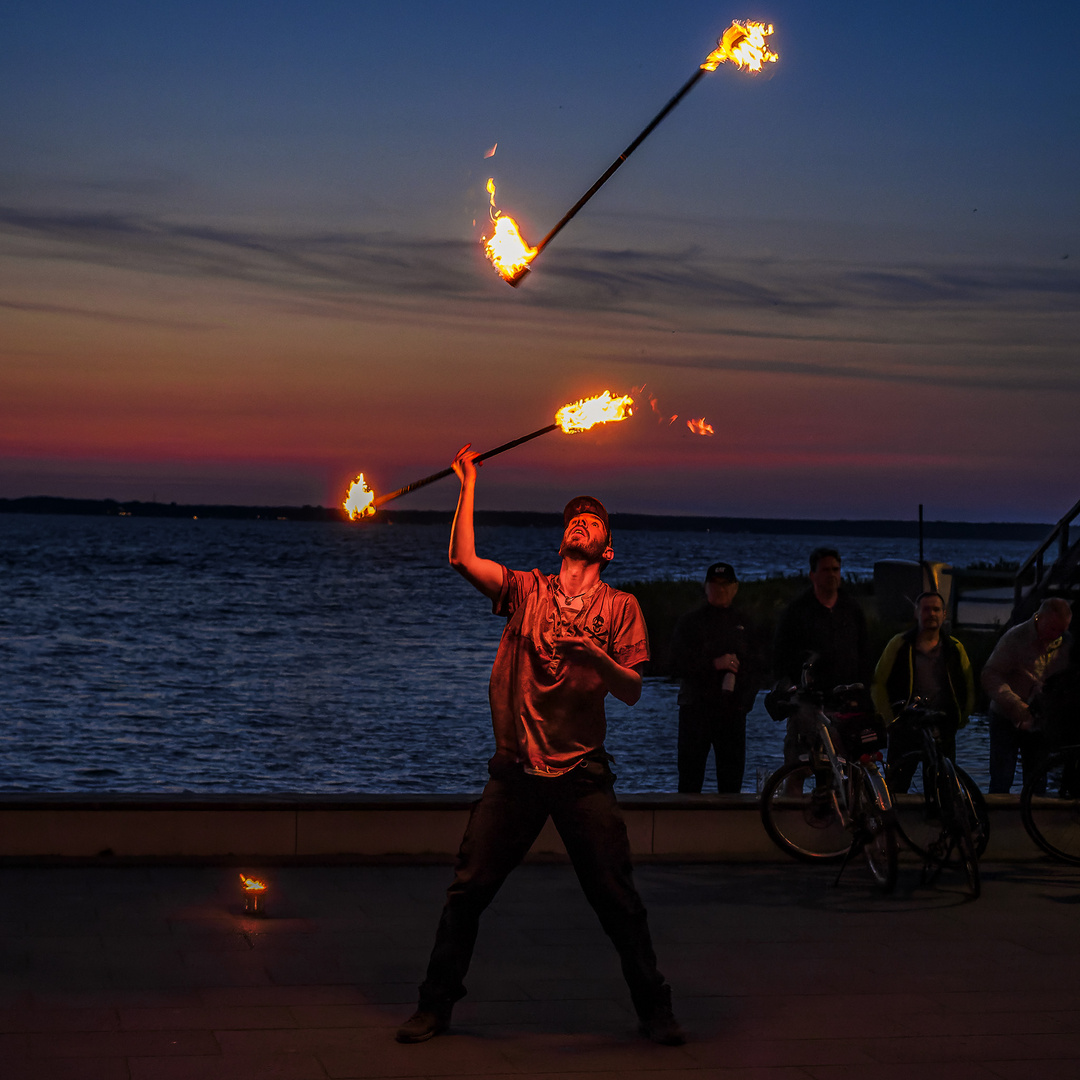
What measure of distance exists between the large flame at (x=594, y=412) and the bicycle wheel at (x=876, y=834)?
3263 millimetres

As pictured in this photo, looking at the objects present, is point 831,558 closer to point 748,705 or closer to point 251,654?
→ point 748,705

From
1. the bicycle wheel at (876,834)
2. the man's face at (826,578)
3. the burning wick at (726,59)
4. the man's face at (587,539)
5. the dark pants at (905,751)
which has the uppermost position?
the burning wick at (726,59)

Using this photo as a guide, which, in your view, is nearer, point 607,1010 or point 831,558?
point 607,1010

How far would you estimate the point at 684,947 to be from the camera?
649 cm

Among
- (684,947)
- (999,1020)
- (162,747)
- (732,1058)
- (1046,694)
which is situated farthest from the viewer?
(162,747)

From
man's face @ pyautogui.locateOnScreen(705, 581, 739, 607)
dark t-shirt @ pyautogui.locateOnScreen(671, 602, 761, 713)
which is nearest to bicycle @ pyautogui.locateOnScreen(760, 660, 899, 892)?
Result: dark t-shirt @ pyautogui.locateOnScreen(671, 602, 761, 713)

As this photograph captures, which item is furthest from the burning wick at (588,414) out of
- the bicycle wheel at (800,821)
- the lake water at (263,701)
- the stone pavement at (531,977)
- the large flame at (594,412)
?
the lake water at (263,701)

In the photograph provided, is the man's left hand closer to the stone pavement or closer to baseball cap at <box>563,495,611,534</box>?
baseball cap at <box>563,495,611,534</box>

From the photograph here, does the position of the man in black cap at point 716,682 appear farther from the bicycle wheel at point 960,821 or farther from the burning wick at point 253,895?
the burning wick at point 253,895

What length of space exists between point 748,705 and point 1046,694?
72.1 inches

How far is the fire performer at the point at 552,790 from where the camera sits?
5102 mm

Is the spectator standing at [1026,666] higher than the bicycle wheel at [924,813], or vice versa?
the spectator standing at [1026,666]

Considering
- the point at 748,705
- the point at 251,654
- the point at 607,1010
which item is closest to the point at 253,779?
the point at 748,705

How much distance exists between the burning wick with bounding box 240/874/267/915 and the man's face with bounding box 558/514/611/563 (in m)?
2.42
